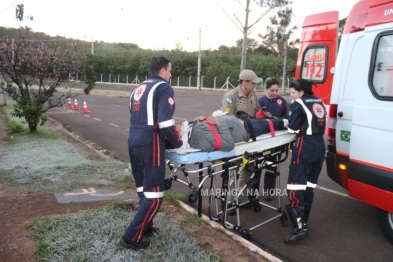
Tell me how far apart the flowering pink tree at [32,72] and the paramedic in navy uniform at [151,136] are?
7.50 m

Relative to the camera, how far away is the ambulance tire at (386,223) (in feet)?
13.8

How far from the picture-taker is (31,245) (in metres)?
3.84

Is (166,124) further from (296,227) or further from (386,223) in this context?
(386,223)

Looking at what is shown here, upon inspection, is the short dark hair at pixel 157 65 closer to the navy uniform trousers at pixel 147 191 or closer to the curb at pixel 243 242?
the navy uniform trousers at pixel 147 191

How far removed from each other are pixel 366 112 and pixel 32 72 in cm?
883

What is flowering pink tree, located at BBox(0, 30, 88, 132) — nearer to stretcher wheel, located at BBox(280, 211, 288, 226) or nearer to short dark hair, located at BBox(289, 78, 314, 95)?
stretcher wheel, located at BBox(280, 211, 288, 226)

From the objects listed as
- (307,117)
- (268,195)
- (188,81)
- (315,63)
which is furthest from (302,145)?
(188,81)

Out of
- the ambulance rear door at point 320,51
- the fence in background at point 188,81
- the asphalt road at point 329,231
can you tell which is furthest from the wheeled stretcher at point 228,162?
the fence in background at point 188,81

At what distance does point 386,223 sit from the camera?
425 centimetres

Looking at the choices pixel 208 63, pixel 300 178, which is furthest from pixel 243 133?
pixel 208 63

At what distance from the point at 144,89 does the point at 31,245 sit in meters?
1.94

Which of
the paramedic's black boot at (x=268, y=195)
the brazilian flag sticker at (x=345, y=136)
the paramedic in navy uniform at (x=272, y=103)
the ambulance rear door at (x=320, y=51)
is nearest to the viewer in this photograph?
the brazilian flag sticker at (x=345, y=136)

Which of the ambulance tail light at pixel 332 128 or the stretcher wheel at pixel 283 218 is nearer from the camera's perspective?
the ambulance tail light at pixel 332 128

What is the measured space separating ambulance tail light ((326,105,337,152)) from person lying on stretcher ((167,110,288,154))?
2.48 feet
